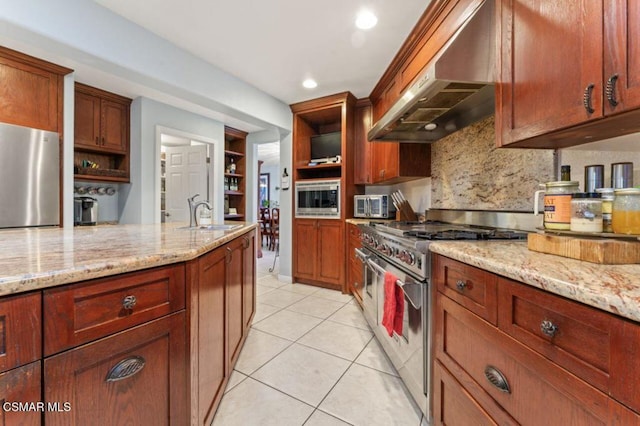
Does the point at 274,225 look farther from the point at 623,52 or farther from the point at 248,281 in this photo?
the point at 623,52

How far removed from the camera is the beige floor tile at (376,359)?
1791 mm

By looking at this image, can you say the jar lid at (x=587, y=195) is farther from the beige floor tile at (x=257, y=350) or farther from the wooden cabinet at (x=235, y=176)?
the wooden cabinet at (x=235, y=176)

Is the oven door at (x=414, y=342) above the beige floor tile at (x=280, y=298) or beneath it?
above

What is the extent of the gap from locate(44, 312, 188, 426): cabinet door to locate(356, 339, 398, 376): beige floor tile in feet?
4.02

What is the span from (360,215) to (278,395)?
2166 millimetres

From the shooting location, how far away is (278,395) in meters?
1.53

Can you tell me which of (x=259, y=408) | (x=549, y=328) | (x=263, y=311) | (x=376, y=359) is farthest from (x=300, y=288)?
(x=549, y=328)

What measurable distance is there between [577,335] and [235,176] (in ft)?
16.9

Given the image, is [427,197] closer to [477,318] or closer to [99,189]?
[477,318]

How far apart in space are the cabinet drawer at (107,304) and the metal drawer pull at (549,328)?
1083 millimetres

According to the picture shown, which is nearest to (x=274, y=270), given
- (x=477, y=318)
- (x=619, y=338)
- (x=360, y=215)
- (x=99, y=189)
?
(x=360, y=215)

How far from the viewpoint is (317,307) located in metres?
2.84

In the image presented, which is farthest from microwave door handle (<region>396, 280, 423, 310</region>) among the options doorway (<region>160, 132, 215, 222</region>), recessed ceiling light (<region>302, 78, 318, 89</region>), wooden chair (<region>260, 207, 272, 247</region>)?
wooden chair (<region>260, 207, 272, 247</region>)

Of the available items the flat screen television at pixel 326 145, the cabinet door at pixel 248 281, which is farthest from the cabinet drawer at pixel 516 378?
the flat screen television at pixel 326 145
